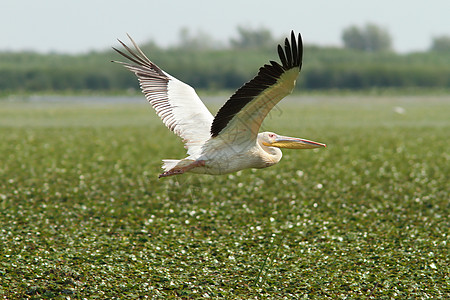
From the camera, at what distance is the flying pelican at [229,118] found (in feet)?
14.8

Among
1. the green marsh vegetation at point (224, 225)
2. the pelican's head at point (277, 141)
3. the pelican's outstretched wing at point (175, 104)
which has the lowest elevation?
the green marsh vegetation at point (224, 225)

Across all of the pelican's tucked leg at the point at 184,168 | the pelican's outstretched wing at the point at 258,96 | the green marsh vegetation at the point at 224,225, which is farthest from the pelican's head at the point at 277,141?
the green marsh vegetation at the point at 224,225

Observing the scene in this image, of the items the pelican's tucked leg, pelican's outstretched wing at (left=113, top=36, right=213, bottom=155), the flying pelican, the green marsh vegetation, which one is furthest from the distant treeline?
the pelican's tucked leg

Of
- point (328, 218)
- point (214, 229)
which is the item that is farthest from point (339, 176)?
point (214, 229)

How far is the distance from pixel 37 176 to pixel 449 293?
7265 millimetres

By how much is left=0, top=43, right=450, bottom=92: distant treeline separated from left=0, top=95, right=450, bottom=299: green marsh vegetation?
28914mm

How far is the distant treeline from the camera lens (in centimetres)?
4234

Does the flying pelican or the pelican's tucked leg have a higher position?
the flying pelican

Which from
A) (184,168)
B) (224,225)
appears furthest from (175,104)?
(224,225)

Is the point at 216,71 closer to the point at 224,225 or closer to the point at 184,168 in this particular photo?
the point at 224,225

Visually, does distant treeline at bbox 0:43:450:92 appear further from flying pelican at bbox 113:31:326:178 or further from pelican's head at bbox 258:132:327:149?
pelican's head at bbox 258:132:327:149

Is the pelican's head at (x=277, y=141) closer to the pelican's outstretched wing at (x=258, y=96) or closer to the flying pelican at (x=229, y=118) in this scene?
the flying pelican at (x=229, y=118)

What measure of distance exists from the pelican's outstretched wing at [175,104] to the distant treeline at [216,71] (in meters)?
35.3

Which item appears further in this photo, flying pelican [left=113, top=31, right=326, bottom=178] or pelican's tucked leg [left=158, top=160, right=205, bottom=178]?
pelican's tucked leg [left=158, top=160, right=205, bottom=178]
